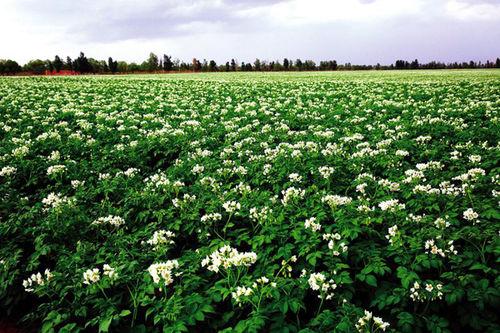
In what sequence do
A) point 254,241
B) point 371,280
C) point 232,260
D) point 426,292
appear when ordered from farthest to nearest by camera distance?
point 254,241
point 232,260
point 371,280
point 426,292

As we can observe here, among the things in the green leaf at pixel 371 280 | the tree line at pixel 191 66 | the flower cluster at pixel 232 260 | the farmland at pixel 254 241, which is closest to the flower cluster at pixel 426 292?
the farmland at pixel 254 241

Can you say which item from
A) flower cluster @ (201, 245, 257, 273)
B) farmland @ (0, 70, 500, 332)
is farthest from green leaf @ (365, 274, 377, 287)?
flower cluster @ (201, 245, 257, 273)

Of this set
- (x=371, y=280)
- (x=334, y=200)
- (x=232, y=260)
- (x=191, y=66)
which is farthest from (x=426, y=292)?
(x=191, y=66)

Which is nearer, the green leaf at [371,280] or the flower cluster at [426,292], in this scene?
the flower cluster at [426,292]

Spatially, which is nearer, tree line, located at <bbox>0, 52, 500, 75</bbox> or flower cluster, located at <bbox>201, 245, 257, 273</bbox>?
flower cluster, located at <bbox>201, 245, 257, 273</bbox>

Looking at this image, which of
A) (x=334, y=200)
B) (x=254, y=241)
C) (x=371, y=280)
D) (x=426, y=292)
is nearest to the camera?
(x=426, y=292)

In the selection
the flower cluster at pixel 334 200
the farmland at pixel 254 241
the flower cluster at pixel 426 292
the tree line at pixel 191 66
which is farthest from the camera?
the tree line at pixel 191 66

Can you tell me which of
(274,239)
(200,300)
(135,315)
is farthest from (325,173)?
(135,315)

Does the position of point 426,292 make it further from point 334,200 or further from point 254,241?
point 254,241

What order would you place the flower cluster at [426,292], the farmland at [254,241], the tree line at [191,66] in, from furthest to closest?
the tree line at [191,66], the farmland at [254,241], the flower cluster at [426,292]

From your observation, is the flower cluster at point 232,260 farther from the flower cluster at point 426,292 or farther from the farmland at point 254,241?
the flower cluster at point 426,292

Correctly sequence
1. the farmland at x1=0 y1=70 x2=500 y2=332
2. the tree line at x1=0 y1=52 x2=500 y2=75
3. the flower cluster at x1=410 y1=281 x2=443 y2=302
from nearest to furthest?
the flower cluster at x1=410 y1=281 x2=443 y2=302
the farmland at x1=0 y1=70 x2=500 y2=332
the tree line at x1=0 y1=52 x2=500 y2=75

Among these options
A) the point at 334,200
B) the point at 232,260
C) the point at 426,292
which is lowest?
the point at 426,292

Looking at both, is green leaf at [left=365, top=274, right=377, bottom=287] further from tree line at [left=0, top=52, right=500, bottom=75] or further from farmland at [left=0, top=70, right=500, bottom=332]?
tree line at [left=0, top=52, right=500, bottom=75]
